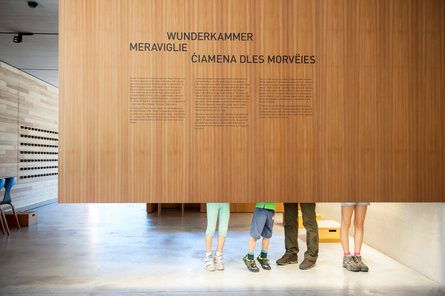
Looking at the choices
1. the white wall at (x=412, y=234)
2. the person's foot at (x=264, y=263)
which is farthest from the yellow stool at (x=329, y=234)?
the person's foot at (x=264, y=263)

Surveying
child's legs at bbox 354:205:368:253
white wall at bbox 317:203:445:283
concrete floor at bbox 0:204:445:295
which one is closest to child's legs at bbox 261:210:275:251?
concrete floor at bbox 0:204:445:295

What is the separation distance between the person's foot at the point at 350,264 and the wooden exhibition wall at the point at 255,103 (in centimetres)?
136

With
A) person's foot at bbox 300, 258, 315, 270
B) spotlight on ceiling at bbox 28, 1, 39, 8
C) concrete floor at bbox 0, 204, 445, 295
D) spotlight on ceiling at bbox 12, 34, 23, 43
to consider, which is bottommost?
concrete floor at bbox 0, 204, 445, 295

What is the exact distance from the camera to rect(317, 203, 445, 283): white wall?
119 inches

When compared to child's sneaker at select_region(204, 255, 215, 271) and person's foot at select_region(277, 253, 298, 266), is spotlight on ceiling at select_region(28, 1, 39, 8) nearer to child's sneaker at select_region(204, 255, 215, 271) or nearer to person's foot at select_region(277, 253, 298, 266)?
child's sneaker at select_region(204, 255, 215, 271)

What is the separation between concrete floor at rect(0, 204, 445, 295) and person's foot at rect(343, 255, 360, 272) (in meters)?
0.07

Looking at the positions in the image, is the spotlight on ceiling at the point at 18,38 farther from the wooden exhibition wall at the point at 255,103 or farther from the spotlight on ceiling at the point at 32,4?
the wooden exhibition wall at the point at 255,103

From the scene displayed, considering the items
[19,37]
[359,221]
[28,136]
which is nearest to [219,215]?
[359,221]

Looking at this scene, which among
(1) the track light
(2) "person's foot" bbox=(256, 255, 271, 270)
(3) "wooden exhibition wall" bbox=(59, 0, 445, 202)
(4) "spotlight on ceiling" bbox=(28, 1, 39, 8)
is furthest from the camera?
(1) the track light

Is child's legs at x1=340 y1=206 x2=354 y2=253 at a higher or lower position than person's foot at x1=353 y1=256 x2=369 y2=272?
higher

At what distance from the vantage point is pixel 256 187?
2.28 meters

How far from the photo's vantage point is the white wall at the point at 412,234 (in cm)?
304

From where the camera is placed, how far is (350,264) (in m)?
3.42

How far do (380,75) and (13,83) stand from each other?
23.9 ft
